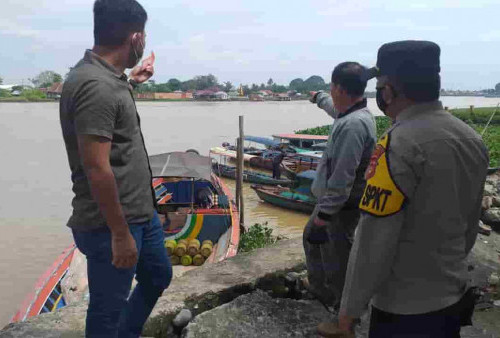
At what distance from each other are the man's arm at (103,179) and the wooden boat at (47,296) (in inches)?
172

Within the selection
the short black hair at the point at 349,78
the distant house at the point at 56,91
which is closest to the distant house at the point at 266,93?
the distant house at the point at 56,91

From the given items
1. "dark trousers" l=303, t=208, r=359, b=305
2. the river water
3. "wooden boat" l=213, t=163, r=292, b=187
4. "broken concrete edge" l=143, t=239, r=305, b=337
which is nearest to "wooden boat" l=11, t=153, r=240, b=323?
the river water

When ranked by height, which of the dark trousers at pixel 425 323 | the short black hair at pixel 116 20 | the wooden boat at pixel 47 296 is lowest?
the wooden boat at pixel 47 296

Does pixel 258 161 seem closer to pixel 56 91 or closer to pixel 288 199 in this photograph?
pixel 288 199

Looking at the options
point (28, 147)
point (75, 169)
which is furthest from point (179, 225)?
point (28, 147)

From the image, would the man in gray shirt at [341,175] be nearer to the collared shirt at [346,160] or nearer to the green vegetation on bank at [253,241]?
the collared shirt at [346,160]

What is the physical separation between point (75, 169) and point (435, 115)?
4.49 ft

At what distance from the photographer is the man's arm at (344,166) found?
242cm

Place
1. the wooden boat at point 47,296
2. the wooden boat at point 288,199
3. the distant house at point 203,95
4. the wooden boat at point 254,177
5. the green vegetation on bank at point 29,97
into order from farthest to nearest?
1. the distant house at point 203,95
2. the green vegetation on bank at point 29,97
3. the wooden boat at point 254,177
4. the wooden boat at point 288,199
5. the wooden boat at point 47,296

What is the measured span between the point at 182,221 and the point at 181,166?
1.59 meters

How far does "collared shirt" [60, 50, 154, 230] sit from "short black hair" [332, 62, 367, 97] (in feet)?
3.89

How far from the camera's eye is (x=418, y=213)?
1.40 m

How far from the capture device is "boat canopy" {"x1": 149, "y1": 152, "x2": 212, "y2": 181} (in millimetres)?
9531

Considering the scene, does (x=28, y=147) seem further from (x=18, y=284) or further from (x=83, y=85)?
(x=83, y=85)
